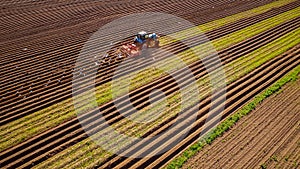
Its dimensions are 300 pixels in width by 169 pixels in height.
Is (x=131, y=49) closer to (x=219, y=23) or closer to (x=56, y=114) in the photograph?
(x=56, y=114)

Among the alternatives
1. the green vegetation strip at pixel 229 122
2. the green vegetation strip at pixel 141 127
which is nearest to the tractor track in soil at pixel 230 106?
the green vegetation strip at pixel 229 122

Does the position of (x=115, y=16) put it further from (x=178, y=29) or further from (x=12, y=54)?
(x=12, y=54)

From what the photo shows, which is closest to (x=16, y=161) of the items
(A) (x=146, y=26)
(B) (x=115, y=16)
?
(A) (x=146, y=26)

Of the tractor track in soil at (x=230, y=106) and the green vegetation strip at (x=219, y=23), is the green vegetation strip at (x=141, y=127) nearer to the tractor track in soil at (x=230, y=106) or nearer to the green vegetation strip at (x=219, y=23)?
the tractor track in soil at (x=230, y=106)

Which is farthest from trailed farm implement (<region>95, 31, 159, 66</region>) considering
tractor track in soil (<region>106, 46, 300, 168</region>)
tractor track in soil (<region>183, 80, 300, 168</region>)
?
tractor track in soil (<region>183, 80, 300, 168</region>)

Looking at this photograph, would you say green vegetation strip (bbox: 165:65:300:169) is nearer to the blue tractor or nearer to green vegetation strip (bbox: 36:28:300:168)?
green vegetation strip (bbox: 36:28:300:168)
